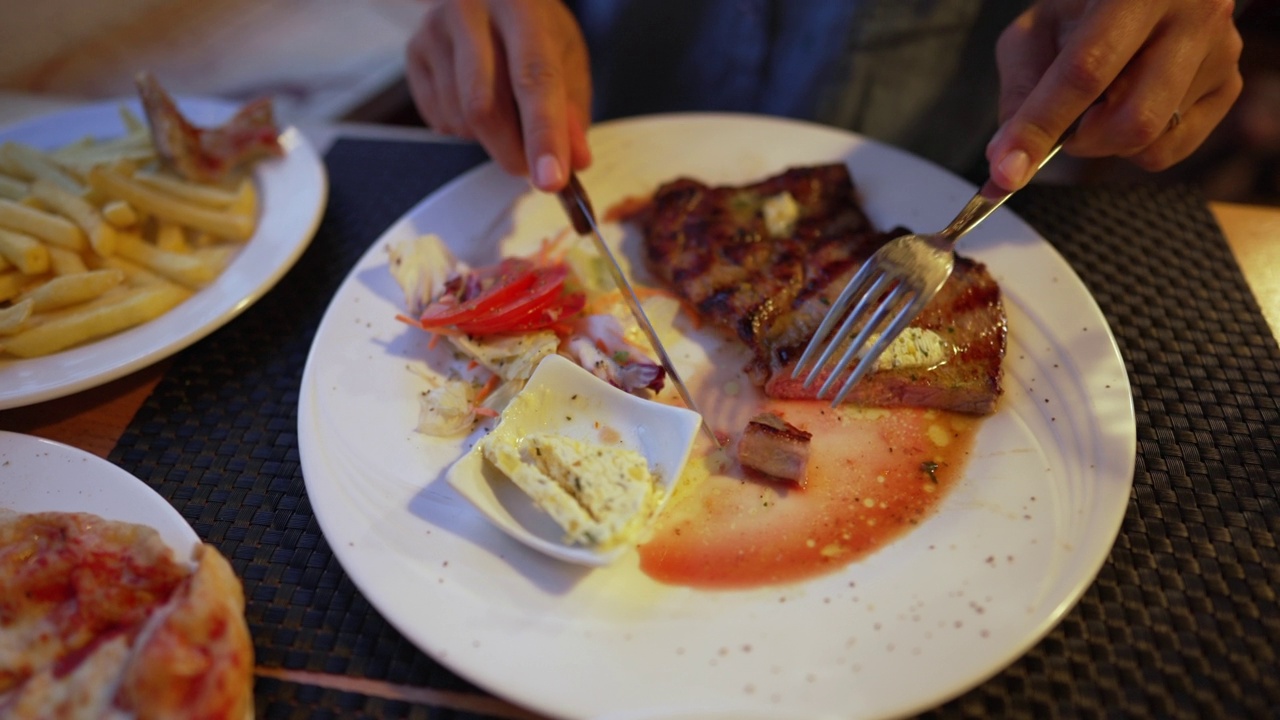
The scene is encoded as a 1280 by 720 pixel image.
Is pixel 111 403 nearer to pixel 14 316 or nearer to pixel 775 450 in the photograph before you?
pixel 14 316

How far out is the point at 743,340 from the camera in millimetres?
2711

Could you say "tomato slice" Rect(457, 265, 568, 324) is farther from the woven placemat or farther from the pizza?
the pizza

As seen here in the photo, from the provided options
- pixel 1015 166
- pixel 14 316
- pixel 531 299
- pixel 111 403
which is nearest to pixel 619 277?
pixel 531 299

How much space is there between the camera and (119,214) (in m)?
2.92

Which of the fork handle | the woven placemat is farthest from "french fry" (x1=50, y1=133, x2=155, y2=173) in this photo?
the fork handle

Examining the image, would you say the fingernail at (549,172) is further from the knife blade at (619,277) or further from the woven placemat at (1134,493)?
the woven placemat at (1134,493)

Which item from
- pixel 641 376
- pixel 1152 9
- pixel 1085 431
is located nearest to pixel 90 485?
pixel 641 376

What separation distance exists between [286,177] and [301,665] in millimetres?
2393

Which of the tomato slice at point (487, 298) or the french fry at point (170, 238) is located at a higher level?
the tomato slice at point (487, 298)

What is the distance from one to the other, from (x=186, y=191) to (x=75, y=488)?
153 centimetres

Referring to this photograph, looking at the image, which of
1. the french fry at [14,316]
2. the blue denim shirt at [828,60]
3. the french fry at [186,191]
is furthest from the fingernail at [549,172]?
the french fry at [14,316]

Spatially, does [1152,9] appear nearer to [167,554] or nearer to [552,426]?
[552,426]

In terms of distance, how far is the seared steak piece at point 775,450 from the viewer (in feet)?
7.21

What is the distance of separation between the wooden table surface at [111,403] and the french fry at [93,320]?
212 millimetres
